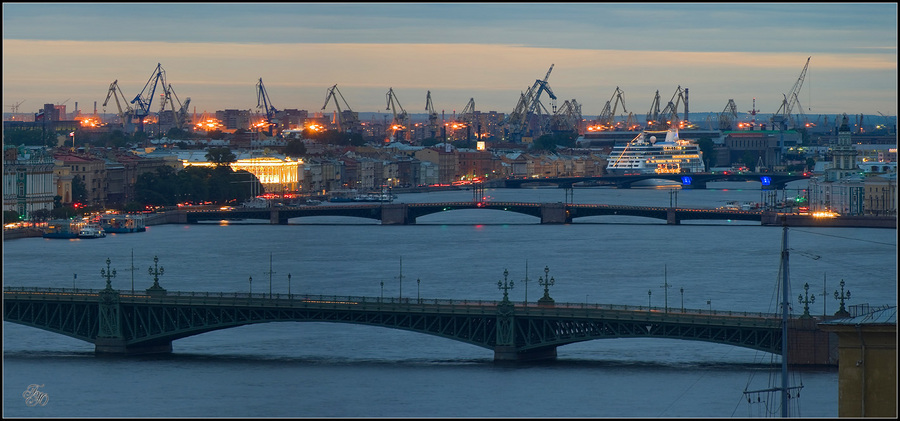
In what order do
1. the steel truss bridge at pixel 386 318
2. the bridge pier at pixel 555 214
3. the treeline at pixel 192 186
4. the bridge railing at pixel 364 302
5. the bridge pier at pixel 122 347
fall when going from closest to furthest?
the steel truss bridge at pixel 386 318
the bridge railing at pixel 364 302
the bridge pier at pixel 122 347
the bridge pier at pixel 555 214
the treeline at pixel 192 186

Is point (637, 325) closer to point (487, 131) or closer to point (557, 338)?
point (557, 338)

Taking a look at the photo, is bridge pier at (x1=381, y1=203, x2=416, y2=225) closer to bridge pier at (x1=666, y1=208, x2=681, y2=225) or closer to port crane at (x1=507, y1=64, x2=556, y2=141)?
bridge pier at (x1=666, y1=208, x2=681, y2=225)

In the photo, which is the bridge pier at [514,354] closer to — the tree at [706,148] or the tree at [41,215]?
the tree at [41,215]

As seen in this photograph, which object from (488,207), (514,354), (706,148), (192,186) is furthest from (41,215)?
(706,148)

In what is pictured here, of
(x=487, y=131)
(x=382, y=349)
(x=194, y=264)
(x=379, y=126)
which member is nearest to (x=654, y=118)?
(x=487, y=131)

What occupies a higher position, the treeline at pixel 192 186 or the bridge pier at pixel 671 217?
the treeline at pixel 192 186

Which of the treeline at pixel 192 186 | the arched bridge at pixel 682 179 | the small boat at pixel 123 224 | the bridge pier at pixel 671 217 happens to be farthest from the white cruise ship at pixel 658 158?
the small boat at pixel 123 224
